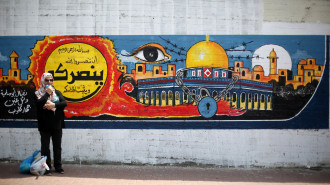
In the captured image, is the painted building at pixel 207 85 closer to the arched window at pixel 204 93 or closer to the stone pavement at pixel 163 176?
the arched window at pixel 204 93

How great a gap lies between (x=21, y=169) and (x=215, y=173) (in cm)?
384

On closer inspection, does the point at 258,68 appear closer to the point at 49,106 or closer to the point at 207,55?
the point at 207,55

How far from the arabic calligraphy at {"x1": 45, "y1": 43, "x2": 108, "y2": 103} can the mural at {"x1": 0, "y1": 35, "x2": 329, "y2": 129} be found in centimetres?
2

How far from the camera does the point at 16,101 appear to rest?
631 centimetres

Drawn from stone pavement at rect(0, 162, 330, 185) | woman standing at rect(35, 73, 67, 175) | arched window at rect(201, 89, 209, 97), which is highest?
arched window at rect(201, 89, 209, 97)

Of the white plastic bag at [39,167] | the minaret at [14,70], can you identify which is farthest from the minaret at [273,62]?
the minaret at [14,70]

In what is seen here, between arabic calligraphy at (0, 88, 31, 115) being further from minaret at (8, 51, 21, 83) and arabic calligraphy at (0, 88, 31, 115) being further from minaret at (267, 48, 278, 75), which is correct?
minaret at (267, 48, 278, 75)

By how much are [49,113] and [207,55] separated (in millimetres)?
3464

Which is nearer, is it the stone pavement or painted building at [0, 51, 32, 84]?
the stone pavement

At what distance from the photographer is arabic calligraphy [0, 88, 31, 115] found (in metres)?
6.29

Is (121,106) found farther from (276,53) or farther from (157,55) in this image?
(276,53)

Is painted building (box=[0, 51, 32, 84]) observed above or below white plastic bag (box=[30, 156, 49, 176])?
above

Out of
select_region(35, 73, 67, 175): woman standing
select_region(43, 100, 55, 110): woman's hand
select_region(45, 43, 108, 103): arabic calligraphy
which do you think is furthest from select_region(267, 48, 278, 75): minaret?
select_region(43, 100, 55, 110): woman's hand

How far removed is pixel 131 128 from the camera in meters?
6.16
